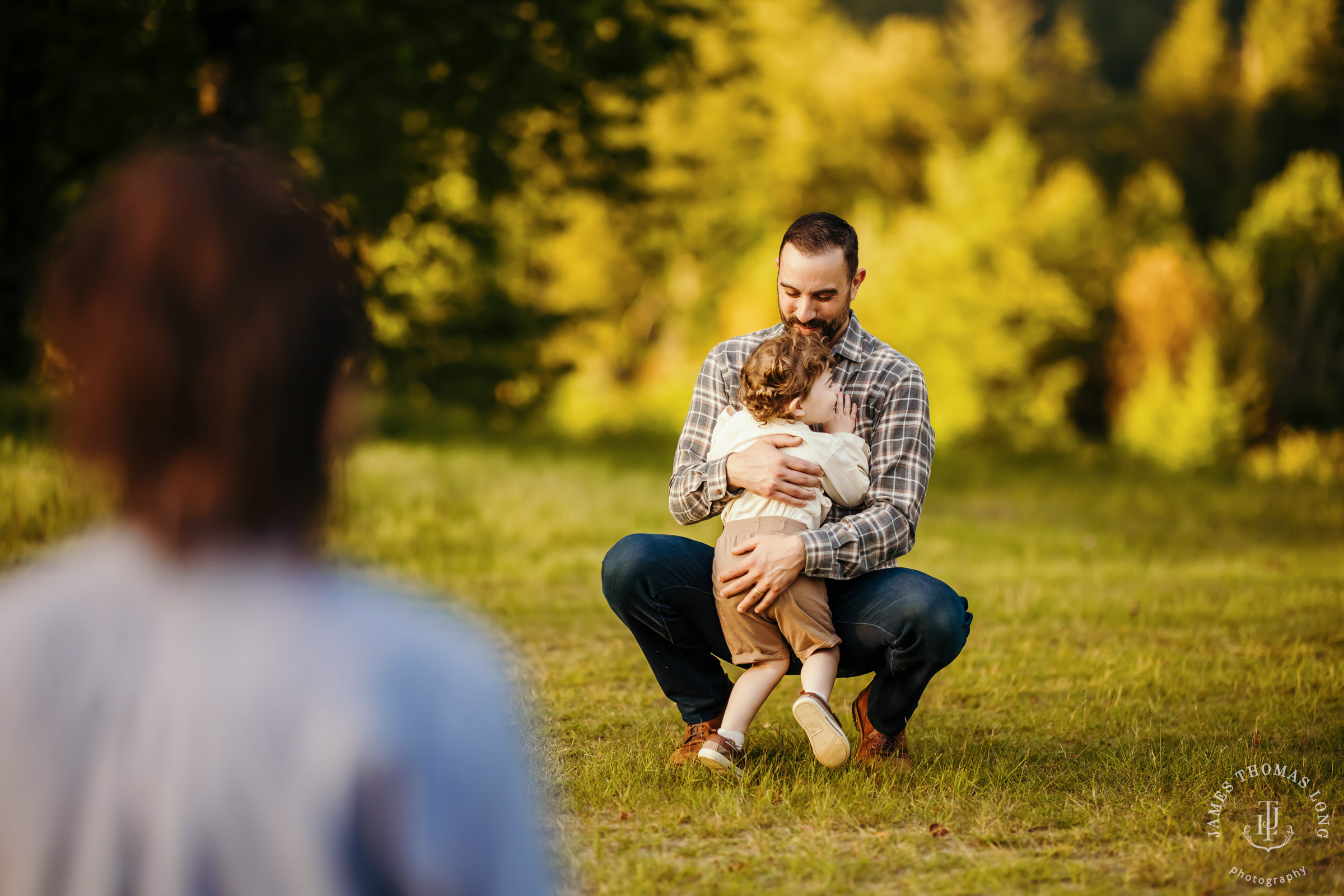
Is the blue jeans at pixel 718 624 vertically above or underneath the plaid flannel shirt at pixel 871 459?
underneath

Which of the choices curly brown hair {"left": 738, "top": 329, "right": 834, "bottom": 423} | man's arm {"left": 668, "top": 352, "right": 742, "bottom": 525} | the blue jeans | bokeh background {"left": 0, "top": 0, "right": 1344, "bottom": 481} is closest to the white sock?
the blue jeans

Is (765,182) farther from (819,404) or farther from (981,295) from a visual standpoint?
(819,404)

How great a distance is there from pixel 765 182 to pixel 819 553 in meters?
29.3

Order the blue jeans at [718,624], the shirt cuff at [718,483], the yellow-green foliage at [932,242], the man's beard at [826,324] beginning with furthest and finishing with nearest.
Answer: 1. the yellow-green foliage at [932,242]
2. the man's beard at [826,324]
3. the shirt cuff at [718,483]
4. the blue jeans at [718,624]

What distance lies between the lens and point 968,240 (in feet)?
106

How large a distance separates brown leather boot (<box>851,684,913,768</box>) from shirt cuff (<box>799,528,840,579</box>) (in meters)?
0.55

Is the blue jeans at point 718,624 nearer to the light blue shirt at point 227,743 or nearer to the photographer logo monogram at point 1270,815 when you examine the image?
the photographer logo monogram at point 1270,815

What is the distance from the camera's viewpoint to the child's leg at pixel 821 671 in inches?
141

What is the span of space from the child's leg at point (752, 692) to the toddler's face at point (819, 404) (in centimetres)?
78

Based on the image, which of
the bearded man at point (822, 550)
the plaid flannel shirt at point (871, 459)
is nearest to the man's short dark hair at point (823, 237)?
the bearded man at point (822, 550)

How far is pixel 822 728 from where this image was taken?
353 centimetres

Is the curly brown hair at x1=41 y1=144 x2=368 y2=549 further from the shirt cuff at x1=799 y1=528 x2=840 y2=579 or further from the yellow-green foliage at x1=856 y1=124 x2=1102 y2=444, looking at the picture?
the yellow-green foliage at x1=856 y1=124 x2=1102 y2=444

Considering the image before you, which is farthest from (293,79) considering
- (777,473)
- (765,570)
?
(765,570)

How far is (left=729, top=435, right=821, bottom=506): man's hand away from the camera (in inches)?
145
